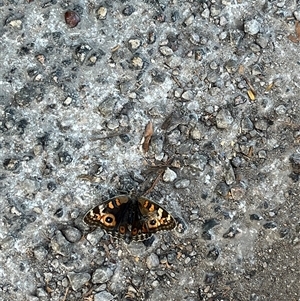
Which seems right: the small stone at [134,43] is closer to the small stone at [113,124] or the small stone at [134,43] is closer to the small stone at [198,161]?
the small stone at [113,124]

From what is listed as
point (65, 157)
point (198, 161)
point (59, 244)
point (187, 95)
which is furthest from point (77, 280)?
point (187, 95)

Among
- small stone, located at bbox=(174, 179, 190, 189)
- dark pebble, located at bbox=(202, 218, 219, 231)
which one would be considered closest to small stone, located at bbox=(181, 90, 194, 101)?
small stone, located at bbox=(174, 179, 190, 189)

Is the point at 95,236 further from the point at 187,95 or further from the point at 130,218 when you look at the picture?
the point at 187,95

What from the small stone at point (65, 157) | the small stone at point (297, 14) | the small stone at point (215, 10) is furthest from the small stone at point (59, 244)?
the small stone at point (297, 14)

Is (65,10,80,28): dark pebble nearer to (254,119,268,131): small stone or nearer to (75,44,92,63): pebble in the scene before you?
(75,44,92,63): pebble

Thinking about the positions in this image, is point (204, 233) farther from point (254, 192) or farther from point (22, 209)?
point (22, 209)
